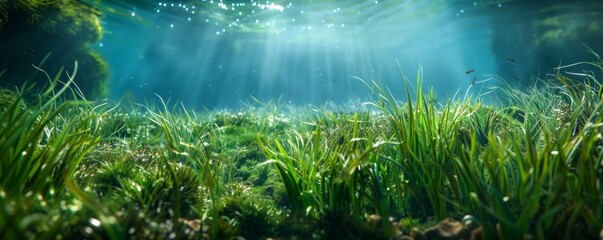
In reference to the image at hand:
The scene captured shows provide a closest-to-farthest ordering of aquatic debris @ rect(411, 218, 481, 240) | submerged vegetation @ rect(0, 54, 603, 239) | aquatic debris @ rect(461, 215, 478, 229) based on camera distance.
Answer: submerged vegetation @ rect(0, 54, 603, 239) → aquatic debris @ rect(411, 218, 481, 240) → aquatic debris @ rect(461, 215, 478, 229)

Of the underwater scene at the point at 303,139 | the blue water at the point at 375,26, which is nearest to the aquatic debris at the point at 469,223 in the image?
the underwater scene at the point at 303,139

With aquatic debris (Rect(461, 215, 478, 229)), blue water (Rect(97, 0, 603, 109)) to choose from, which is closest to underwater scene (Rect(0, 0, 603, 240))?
aquatic debris (Rect(461, 215, 478, 229))

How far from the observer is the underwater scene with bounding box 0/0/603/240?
6.34 feet

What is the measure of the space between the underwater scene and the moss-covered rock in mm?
63

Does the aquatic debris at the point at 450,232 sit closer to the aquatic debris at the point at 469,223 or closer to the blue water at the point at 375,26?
the aquatic debris at the point at 469,223

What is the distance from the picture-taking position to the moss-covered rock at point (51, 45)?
10805mm

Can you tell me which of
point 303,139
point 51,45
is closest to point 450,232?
point 303,139

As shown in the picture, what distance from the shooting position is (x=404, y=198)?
9.20 ft

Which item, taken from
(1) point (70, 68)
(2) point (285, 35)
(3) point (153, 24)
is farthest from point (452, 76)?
(1) point (70, 68)

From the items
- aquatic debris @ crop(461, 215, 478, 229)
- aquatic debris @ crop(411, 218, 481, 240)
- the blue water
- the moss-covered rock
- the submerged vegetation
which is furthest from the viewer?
the blue water

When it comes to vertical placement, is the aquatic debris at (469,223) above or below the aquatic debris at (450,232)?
above

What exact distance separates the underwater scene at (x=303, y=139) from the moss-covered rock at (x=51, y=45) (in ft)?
0.21

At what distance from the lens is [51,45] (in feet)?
41.1

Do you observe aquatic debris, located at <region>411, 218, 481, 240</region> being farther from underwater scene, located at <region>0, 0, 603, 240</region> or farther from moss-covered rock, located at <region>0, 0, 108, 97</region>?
moss-covered rock, located at <region>0, 0, 108, 97</region>
